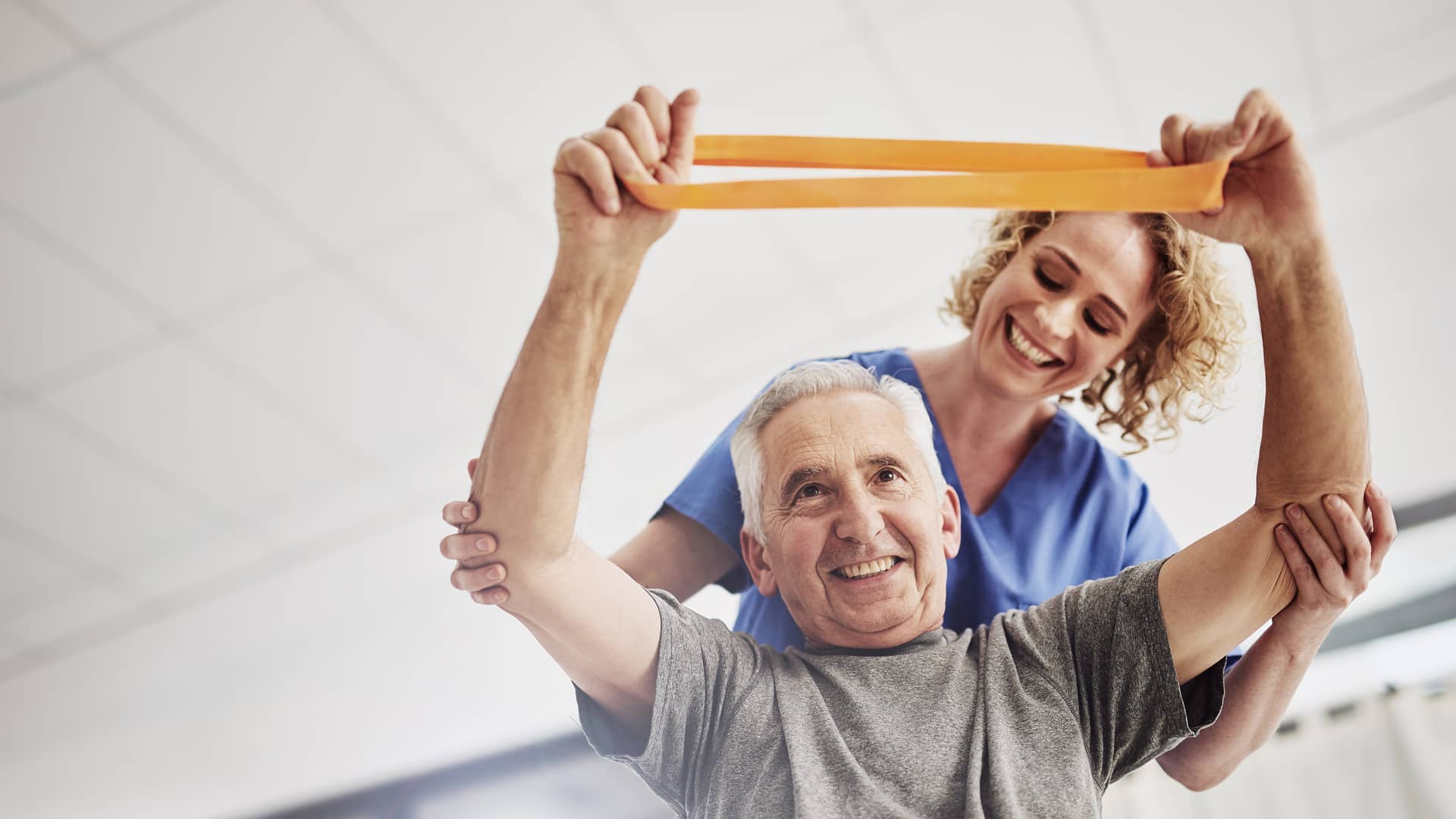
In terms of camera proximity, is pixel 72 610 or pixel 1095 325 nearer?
pixel 1095 325

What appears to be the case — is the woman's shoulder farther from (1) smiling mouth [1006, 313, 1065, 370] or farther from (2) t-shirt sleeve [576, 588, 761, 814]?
(2) t-shirt sleeve [576, 588, 761, 814]

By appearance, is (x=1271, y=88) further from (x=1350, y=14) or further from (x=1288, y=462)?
(x=1288, y=462)

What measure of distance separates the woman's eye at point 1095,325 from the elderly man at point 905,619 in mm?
494

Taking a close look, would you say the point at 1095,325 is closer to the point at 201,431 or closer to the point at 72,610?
the point at 201,431

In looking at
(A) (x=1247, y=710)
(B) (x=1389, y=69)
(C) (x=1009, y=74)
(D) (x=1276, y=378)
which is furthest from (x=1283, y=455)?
(B) (x=1389, y=69)

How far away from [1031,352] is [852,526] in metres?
0.52

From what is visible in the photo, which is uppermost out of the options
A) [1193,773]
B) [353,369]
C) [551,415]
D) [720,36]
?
[720,36]

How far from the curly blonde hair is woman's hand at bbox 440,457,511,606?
Result: 0.97 meters

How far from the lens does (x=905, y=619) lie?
3.70ft

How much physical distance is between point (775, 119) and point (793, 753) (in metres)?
1.98

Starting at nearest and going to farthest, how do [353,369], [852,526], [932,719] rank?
[932,719]
[852,526]
[353,369]

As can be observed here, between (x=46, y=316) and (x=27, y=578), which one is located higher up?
(x=46, y=316)

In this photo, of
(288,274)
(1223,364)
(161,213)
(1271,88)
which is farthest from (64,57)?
(1271,88)

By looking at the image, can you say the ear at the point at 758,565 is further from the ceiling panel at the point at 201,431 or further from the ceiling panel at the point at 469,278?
the ceiling panel at the point at 201,431
